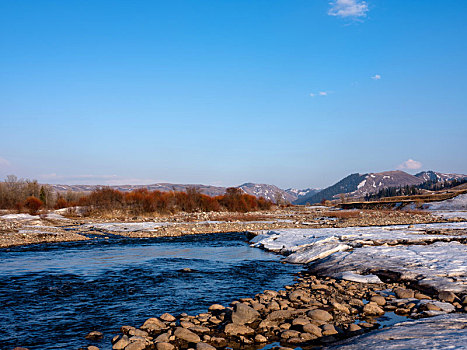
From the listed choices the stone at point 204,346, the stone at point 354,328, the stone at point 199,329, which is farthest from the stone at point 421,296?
the stone at point 204,346

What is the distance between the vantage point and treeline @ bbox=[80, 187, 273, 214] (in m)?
73.9

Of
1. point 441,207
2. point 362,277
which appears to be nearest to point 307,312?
point 362,277

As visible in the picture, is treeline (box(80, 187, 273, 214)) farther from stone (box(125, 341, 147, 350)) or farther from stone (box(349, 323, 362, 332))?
stone (box(349, 323, 362, 332))

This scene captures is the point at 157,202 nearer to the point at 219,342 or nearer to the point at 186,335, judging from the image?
the point at 186,335

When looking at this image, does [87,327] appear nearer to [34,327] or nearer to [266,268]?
[34,327]

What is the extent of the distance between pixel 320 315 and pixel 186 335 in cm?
354

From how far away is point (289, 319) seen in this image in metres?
9.38

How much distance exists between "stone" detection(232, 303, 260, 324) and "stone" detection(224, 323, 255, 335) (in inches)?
10.8

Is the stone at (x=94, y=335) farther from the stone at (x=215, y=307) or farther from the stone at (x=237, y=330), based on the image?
the stone at (x=215, y=307)

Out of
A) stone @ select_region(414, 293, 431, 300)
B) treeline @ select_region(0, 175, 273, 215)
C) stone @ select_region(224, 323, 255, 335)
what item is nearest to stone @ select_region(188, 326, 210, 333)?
stone @ select_region(224, 323, 255, 335)

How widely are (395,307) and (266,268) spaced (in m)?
7.90

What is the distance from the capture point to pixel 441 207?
2876 inches

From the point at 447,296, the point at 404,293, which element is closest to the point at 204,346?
the point at 404,293

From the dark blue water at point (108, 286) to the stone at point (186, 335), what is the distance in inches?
59.6
